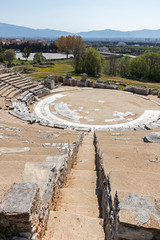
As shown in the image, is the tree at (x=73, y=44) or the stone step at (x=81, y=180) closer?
the stone step at (x=81, y=180)

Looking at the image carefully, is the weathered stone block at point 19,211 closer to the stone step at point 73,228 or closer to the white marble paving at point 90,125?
the stone step at point 73,228

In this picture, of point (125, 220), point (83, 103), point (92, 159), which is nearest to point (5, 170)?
point (125, 220)

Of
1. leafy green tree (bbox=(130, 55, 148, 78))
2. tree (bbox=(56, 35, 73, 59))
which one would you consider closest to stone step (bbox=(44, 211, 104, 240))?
leafy green tree (bbox=(130, 55, 148, 78))

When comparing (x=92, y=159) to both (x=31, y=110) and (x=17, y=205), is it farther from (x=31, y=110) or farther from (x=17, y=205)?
(x=31, y=110)

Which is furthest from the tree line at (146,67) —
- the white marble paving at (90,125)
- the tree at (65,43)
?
the white marble paving at (90,125)

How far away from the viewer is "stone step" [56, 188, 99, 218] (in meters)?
4.81

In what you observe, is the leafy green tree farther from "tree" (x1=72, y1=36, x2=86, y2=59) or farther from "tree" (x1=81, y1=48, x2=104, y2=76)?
"tree" (x1=72, y1=36, x2=86, y2=59)

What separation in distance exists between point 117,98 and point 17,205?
24452 mm

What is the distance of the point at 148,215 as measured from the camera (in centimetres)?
294

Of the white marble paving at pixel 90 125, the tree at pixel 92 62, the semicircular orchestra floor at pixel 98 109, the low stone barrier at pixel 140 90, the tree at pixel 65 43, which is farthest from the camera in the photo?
the tree at pixel 65 43

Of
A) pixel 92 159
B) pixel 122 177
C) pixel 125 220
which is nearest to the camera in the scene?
pixel 125 220

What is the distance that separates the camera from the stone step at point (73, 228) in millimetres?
3646

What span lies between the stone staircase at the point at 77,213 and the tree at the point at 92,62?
4179cm

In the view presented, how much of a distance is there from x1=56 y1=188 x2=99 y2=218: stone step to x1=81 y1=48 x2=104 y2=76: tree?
4405 centimetres
